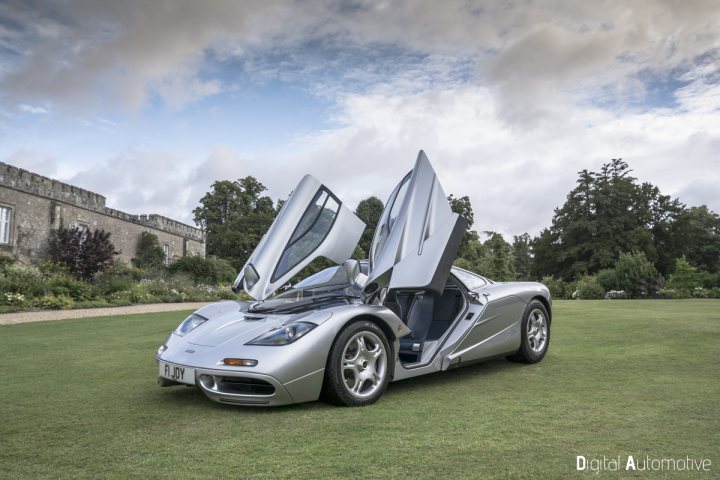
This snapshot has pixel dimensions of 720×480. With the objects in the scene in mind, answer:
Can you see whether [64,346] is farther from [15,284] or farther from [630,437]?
[15,284]

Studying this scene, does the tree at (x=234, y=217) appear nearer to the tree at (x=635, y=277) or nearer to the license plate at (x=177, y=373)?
the tree at (x=635, y=277)

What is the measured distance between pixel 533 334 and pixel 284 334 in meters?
3.19

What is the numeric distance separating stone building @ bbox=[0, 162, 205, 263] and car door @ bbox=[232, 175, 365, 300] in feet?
74.8

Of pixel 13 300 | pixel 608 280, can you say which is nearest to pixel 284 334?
pixel 13 300

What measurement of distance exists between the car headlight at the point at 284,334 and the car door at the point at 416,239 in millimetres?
653

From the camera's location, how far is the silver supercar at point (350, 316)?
154 inches

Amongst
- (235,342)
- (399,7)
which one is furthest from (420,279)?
(399,7)

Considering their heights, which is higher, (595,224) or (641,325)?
(595,224)

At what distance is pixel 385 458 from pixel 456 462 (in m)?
0.37

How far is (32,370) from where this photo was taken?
573 cm

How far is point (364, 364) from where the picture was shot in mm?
4285

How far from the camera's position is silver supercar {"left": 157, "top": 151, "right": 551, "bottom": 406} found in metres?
Result: 3.92

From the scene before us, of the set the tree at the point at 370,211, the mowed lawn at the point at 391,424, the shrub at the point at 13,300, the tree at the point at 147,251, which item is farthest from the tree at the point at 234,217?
the mowed lawn at the point at 391,424

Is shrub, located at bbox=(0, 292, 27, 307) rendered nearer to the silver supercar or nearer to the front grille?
the silver supercar
